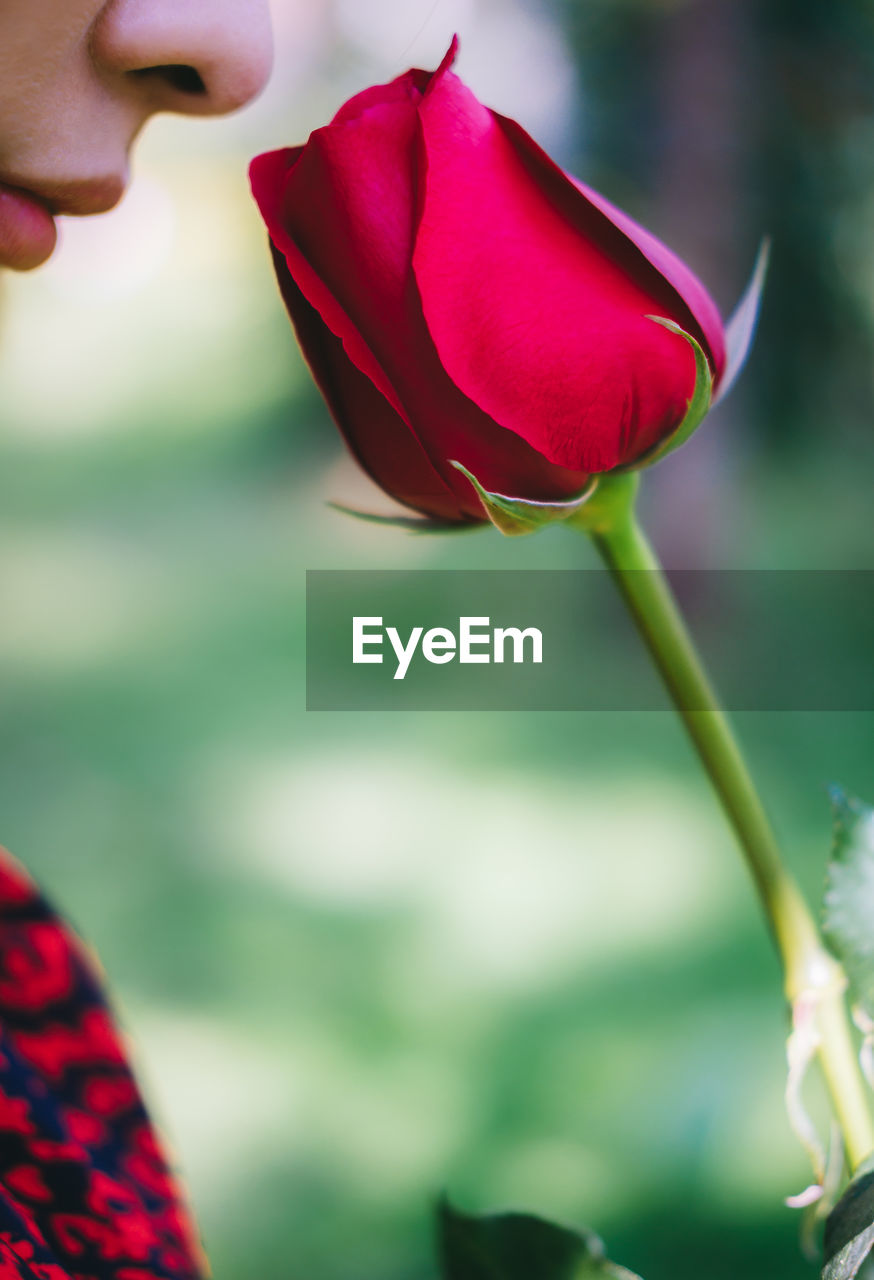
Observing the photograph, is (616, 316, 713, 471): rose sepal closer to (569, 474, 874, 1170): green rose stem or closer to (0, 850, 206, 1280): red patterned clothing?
(569, 474, 874, 1170): green rose stem

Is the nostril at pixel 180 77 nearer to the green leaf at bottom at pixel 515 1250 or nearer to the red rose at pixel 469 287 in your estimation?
the red rose at pixel 469 287

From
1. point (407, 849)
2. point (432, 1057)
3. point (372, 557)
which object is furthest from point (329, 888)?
point (372, 557)

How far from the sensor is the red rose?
16 cm

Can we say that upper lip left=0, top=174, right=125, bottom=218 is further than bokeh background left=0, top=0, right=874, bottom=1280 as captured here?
No

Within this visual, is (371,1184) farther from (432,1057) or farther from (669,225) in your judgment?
(669,225)

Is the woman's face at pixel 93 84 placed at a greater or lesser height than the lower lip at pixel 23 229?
greater

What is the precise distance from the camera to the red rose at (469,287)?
6.3 inches

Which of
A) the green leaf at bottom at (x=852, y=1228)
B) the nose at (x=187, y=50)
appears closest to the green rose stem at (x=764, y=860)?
the green leaf at bottom at (x=852, y=1228)

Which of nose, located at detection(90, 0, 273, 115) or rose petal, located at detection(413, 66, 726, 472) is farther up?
nose, located at detection(90, 0, 273, 115)

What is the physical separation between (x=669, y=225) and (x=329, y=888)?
1.22m

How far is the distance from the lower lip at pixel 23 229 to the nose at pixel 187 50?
0.03 metres

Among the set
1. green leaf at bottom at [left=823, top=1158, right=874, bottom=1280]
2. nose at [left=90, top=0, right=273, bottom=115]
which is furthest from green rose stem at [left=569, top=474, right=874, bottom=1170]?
nose at [left=90, top=0, right=273, bottom=115]

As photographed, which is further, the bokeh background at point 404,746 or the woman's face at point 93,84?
the bokeh background at point 404,746

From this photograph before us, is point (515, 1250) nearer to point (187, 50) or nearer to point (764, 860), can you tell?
point (764, 860)
